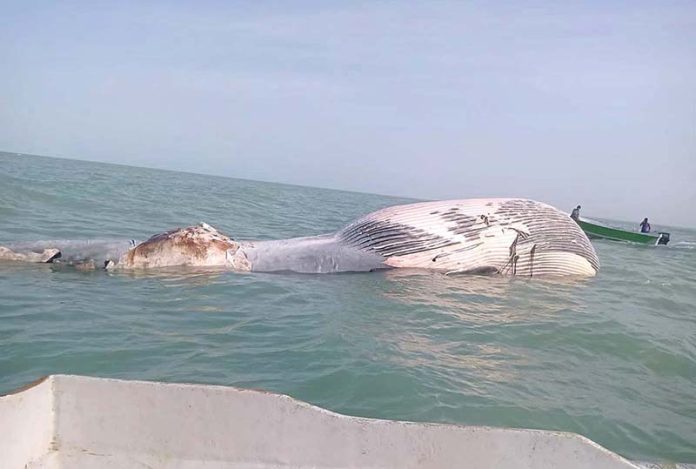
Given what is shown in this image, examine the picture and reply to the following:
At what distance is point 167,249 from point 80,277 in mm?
1024

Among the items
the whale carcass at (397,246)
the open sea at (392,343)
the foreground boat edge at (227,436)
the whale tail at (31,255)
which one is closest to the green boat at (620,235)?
the open sea at (392,343)

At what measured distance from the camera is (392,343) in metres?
4.73

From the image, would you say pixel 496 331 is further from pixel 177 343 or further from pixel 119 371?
pixel 119 371

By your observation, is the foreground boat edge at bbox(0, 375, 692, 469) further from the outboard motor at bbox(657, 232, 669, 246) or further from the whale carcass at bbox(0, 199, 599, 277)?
the outboard motor at bbox(657, 232, 669, 246)

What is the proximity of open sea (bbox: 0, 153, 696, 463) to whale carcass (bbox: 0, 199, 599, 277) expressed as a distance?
0.26m

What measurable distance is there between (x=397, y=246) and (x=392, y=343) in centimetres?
282

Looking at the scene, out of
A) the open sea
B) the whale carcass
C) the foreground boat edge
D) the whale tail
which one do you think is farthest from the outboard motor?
the foreground boat edge

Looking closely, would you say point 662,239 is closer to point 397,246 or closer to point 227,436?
point 397,246

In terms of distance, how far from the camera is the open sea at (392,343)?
3.69 m

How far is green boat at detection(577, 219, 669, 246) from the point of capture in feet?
74.8

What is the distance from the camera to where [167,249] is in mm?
7105

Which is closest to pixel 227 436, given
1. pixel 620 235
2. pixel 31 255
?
pixel 31 255

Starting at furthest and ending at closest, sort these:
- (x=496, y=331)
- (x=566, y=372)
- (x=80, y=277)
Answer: (x=80, y=277) → (x=496, y=331) → (x=566, y=372)

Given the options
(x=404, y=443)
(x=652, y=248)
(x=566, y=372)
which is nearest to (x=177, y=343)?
(x=404, y=443)
